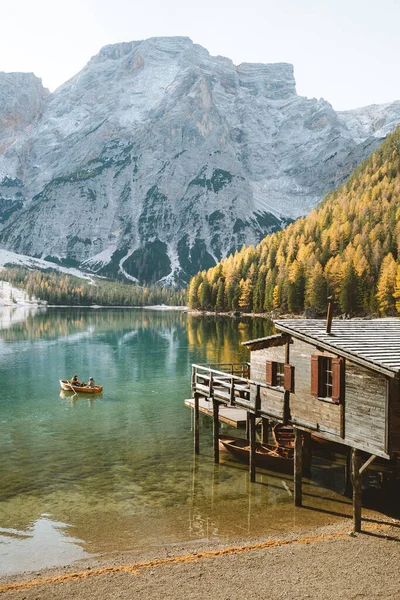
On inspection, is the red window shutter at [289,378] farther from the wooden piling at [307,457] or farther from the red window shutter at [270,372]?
the wooden piling at [307,457]

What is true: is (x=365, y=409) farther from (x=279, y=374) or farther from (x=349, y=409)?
(x=279, y=374)

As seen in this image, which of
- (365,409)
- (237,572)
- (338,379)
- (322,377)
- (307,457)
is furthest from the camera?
(307,457)

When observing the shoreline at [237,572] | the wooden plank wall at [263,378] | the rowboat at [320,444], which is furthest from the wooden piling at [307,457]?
the shoreline at [237,572]

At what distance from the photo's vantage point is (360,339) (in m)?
25.6

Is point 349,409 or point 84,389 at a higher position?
point 349,409

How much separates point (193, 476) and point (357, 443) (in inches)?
479

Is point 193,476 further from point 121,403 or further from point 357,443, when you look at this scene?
point 121,403

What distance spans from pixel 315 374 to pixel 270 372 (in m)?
4.74

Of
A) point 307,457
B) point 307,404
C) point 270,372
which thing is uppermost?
point 270,372

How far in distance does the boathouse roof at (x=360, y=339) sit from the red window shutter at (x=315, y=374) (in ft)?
2.82

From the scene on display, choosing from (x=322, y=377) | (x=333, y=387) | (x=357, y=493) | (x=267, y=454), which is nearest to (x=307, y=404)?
(x=322, y=377)

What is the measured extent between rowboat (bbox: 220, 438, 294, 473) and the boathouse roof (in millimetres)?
8739

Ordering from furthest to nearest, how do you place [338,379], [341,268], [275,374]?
[341,268] < [275,374] < [338,379]

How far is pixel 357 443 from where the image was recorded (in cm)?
2364
